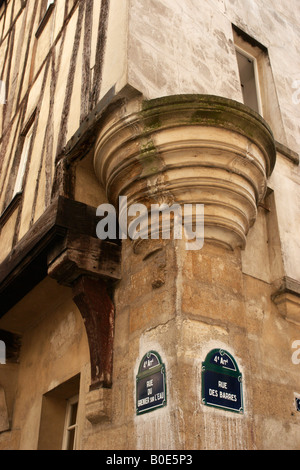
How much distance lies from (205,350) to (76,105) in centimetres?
242

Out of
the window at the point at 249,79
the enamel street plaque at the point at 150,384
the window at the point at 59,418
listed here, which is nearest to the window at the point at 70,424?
the window at the point at 59,418

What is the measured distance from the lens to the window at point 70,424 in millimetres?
4316

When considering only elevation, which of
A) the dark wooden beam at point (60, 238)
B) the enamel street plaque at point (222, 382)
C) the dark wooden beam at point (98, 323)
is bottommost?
the enamel street plaque at point (222, 382)

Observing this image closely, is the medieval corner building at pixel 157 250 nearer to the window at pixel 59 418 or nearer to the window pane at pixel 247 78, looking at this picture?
the window at pixel 59 418

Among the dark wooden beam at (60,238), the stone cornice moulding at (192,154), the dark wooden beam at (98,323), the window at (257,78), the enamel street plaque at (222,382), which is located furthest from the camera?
the window at (257,78)

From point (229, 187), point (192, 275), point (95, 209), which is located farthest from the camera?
point (95, 209)

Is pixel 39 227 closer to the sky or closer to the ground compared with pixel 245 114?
closer to the ground

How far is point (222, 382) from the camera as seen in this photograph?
2.96m

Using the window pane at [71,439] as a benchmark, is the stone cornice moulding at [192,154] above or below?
above

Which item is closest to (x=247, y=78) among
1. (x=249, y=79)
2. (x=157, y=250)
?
(x=249, y=79)

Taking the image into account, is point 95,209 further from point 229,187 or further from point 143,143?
point 229,187

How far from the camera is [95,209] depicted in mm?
3908

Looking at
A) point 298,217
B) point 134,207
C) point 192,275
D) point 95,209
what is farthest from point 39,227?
point 298,217

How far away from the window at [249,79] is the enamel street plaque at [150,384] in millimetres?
2953
